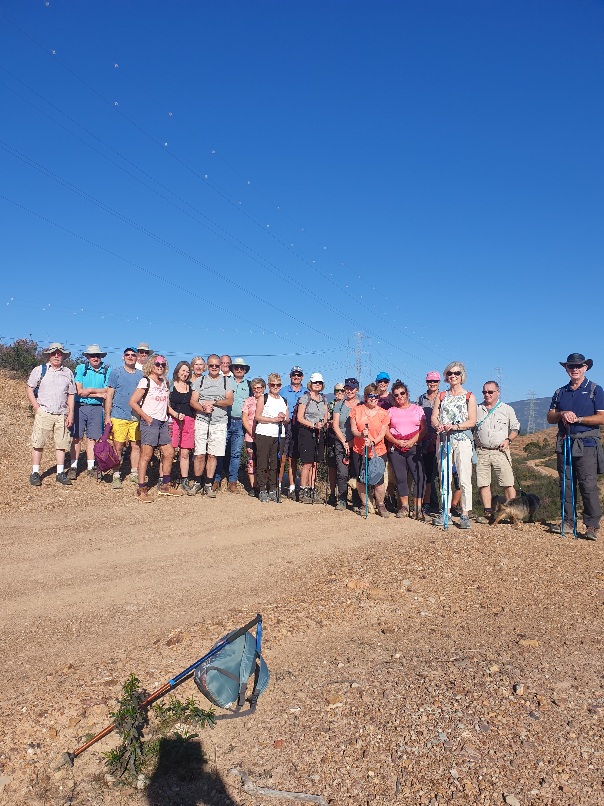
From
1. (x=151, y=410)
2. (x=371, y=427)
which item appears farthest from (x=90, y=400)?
(x=371, y=427)

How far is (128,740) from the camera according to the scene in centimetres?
362

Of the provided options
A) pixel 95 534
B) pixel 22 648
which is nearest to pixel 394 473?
pixel 95 534

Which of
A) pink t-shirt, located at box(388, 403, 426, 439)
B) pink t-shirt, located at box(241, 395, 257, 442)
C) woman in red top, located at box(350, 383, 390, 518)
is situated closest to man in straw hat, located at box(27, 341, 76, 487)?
pink t-shirt, located at box(241, 395, 257, 442)

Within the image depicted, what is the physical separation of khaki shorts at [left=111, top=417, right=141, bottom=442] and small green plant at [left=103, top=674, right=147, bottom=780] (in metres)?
6.49

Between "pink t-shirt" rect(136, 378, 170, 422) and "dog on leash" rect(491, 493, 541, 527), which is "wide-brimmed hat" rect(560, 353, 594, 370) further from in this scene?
"pink t-shirt" rect(136, 378, 170, 422)

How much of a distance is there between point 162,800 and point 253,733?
2.11 feet

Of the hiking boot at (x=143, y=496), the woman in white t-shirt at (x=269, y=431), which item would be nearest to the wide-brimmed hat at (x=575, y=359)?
the woman in white t-shirt at (x=269, y=431)

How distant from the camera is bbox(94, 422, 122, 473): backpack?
9750 millimetres

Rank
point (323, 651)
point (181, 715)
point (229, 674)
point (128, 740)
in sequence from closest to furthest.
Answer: point (229, 674)
point (128, 740)
point (181, 715)
point (323, 651)

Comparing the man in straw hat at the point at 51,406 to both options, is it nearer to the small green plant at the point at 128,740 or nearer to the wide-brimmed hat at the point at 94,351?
the wide-brimmed hat at the point at 94,351

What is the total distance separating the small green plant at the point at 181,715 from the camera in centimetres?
391

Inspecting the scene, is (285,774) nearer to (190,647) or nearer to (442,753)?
(442,753)

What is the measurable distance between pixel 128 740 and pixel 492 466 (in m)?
6.56

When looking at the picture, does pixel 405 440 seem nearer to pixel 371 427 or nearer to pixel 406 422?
pixel 406 422
